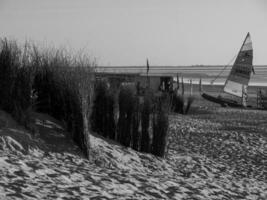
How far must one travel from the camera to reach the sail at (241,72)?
28078 millimetres

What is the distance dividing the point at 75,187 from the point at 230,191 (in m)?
2.52

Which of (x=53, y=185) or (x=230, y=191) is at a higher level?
(x=53, y=185)

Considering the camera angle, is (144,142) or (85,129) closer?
(85,129)

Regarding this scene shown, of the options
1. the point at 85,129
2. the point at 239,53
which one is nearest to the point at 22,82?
the point at 85,129

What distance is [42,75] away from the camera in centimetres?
869

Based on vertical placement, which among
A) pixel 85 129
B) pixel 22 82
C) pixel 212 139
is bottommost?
pixel 212 139

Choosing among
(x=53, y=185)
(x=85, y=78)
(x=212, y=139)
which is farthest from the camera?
(x=212, y=139)

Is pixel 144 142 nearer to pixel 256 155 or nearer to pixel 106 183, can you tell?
pixel 256 155

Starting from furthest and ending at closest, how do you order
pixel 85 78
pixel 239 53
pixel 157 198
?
pixel 239 53 → pixel 85 78 → pixel 157 198

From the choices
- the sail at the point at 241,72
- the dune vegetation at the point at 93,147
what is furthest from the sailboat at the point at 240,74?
the dune vegetation at the point at 93,147

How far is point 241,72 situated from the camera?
28.1m

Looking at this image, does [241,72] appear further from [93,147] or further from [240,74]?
[93,147]

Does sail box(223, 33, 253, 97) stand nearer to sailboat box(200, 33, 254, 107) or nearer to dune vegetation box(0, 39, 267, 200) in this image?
sailboat box(200, 33, 254, 107)

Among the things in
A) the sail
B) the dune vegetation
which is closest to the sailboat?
the sail
